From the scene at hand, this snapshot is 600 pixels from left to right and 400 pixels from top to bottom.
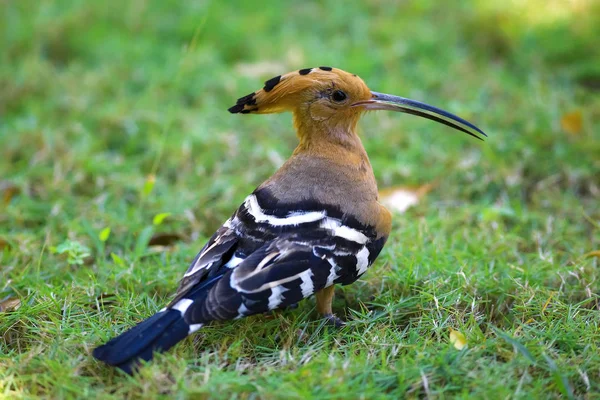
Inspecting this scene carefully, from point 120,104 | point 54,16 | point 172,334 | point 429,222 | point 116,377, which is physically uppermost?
point 54,16

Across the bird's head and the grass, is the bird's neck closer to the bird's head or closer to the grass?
the bird's head

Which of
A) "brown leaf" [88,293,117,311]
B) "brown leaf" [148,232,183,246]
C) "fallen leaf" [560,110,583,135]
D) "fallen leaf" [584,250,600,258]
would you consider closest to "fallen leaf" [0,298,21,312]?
"brown leaf" [88,293,117,311]

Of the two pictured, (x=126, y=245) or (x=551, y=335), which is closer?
(x=551, y=335)

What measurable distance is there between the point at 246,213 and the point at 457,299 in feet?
2.94

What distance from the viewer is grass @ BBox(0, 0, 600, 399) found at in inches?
89.2

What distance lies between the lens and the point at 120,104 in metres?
4.60

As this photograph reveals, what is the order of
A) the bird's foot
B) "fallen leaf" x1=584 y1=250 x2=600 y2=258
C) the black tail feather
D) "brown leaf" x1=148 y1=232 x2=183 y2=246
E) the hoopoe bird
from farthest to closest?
1. "brown leaf" x1=148 y1=232 x2=183 y2=246
2. "fallen leaf" x1=584 y1=250 x2=600 y2=258
3. the bird's foot
4. the hoopoe bird
5. the black tail feather

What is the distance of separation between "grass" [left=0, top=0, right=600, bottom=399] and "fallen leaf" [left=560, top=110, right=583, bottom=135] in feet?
0.05

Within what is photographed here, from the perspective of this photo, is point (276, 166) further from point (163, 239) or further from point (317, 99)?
point (317, 99)

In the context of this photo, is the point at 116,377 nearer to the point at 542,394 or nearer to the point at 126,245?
the point at 126,245

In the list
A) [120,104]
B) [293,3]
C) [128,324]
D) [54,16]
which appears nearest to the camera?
[128,324]

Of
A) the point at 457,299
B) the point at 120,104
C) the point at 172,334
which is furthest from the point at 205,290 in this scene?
the point at 120,104

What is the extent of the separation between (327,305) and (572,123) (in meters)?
2.36

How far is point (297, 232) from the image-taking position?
2.53 metres
